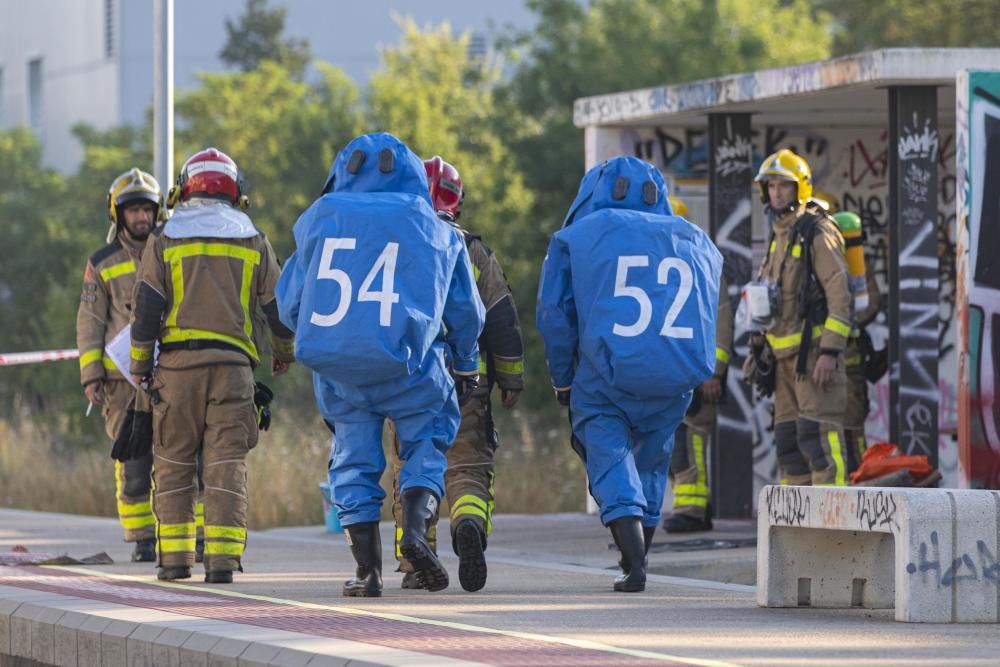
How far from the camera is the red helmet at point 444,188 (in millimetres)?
9695

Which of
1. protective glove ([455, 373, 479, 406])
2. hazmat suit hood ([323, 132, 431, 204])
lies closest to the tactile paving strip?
protective glove ([455, 373, 479, 406])

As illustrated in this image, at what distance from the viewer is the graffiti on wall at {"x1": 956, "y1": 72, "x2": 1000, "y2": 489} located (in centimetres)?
1193

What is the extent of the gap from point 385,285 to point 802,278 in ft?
13.8

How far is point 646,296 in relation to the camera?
9.23 m

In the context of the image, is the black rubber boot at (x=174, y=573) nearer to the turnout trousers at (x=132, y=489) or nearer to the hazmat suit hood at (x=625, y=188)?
the turnout trousers at (x=132, y=489)

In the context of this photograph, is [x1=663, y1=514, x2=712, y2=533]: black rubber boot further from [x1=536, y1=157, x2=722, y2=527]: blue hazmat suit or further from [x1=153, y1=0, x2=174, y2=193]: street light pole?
[x1=153, y1=0, x2=174, y2=193]: street light pole

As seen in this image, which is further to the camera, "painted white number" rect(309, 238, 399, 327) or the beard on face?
the beard on face

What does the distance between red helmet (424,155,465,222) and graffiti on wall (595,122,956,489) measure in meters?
5.18

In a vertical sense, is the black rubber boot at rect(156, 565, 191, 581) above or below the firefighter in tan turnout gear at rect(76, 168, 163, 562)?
below

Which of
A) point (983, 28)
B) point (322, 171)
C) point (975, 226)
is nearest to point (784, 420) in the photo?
point (975, 226)

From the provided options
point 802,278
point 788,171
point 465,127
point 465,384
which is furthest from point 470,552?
point 465,127

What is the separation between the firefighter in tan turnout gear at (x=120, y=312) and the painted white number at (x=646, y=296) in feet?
9.80

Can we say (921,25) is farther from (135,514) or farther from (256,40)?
(135,514)

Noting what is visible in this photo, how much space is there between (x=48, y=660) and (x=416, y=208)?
237 cm
